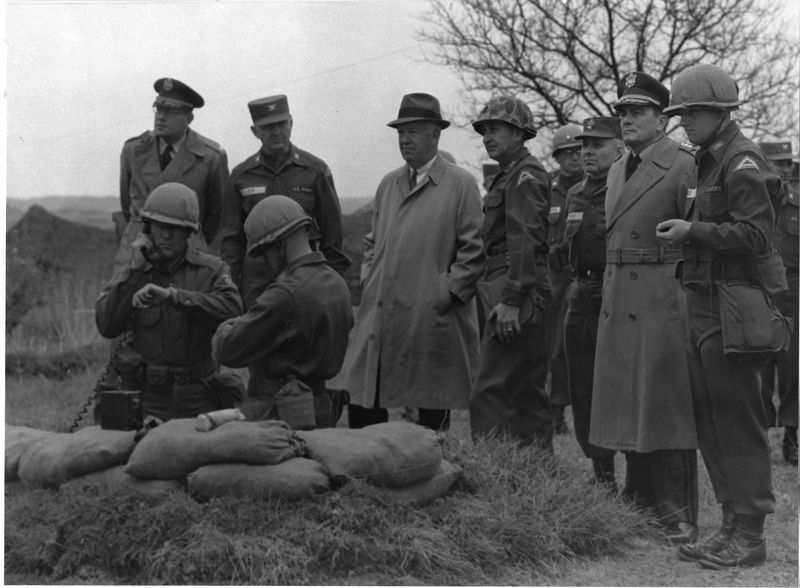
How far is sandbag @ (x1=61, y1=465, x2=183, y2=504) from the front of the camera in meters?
4.94

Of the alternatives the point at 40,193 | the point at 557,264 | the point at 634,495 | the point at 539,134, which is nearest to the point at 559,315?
the point at 557,264

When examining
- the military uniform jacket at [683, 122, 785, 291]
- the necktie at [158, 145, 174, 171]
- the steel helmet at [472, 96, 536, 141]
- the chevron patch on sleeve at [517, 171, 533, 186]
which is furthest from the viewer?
the necktie at [158, 145, 174, 171]

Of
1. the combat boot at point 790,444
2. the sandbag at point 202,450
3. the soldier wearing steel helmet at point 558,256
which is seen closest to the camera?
the sandbag at point 202,450

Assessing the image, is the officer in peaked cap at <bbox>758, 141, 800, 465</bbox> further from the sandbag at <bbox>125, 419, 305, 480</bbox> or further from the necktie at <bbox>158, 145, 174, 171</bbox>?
the necktie at <bbox>158, 145, 174, 171</bbox>

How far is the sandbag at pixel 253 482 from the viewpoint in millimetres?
4883

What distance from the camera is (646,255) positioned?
5.46 metres

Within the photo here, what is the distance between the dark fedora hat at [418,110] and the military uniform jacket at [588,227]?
938 millimetres

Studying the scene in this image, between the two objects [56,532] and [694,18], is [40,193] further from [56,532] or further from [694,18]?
[694,18]

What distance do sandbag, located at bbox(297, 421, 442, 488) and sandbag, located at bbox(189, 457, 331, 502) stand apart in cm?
17

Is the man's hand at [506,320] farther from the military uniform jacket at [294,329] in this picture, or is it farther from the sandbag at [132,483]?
the sandbag at [132,483]

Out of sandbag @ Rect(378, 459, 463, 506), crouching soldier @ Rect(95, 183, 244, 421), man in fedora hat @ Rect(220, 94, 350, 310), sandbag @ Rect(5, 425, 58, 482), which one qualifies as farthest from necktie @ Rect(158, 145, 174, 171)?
sandbag @ Rect(378, 459, 463, 506)

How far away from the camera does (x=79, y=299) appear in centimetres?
1259

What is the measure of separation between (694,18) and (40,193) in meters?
4.75

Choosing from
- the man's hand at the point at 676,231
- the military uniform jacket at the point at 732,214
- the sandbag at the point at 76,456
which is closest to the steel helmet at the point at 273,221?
the sandbag at the point at 76,456
